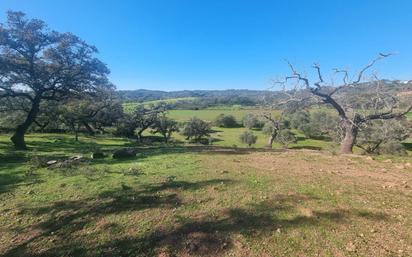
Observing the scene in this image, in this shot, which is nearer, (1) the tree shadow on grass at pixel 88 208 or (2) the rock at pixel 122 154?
(1) the tree shadow on grass at pixel 88 208

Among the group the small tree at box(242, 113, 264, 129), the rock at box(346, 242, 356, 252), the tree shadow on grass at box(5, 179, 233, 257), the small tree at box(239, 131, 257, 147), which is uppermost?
the rock at box(346, 242, 356, 252)

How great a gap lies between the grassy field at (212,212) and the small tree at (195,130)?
41599 mm

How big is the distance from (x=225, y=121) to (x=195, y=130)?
68.1ft

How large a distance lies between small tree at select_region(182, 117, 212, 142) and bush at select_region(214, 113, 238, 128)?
59.4 feet

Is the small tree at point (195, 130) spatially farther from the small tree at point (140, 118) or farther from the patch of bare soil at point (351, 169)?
the patch of bare soil at point (351, 169)

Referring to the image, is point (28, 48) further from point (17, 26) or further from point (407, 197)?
point (407, 197)

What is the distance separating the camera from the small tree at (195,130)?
52125mm

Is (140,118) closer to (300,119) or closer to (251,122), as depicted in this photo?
(251,122)

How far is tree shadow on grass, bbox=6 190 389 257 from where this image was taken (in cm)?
509

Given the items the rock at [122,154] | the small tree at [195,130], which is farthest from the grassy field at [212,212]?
the small tree at [195,130]

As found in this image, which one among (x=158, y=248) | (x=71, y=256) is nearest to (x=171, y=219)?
(x=158, y=248)

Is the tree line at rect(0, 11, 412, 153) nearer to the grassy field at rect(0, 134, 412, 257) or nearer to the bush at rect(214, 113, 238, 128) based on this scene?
the grassy field at rect(0, 134, 412, 257)

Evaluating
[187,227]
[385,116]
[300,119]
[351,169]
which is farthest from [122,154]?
[300,119]

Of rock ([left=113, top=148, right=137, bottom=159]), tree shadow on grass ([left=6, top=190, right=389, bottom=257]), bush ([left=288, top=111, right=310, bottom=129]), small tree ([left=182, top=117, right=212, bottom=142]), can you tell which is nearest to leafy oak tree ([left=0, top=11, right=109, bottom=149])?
rock ([left=113, top=148, right=137, bottom=159])
